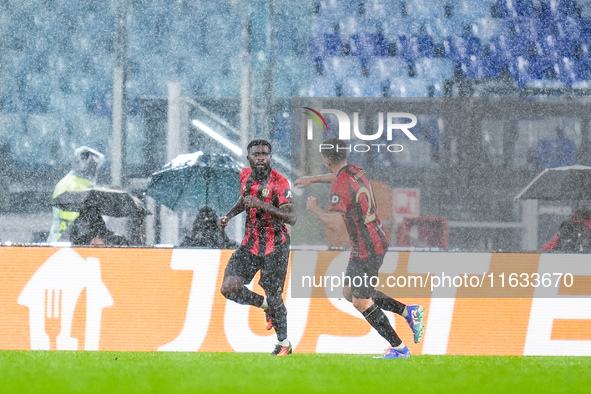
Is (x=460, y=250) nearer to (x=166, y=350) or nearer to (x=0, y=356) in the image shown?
(x=166, y=350)

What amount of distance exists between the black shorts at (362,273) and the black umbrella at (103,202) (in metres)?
1.68

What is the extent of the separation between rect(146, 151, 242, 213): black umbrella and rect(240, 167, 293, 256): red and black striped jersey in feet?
1.42

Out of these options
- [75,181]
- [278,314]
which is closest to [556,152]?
[278,314]

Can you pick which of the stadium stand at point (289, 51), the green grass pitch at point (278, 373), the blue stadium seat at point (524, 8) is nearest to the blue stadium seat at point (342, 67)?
the stadium stand at point (289, 51)

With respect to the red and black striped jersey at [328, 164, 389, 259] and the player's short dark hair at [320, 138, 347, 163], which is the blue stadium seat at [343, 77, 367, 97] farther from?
the red and black striped jersey at [328, 164, 389, 259]

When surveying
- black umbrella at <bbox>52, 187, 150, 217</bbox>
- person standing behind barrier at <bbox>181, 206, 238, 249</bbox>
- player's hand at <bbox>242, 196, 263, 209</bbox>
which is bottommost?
person standing behind barrier at <bbox>181, 206, 238, 249</bbox>

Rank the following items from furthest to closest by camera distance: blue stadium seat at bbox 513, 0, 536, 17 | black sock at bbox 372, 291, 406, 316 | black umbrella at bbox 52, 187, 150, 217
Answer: blue stadium seat at bbox 513, 0, 536, 17 < black umbrella at bbox 52, 187, 150, 217 < black sock at bbox 372, 291, 406, 316

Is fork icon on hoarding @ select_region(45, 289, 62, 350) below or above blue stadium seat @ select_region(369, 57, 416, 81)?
below

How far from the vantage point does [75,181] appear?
635 cm

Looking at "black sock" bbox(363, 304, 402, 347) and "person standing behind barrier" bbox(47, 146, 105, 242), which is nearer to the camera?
"black sock" bbox(363, 304, 402, 347)

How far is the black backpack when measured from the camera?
6070 millimetres

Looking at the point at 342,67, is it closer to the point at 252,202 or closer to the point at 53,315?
the point at 252,202

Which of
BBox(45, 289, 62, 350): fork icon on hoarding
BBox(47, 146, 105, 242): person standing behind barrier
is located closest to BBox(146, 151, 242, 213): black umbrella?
BBox(47, 146, 105, 242): person standing behind barrier

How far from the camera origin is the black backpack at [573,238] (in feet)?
A: 19.9
